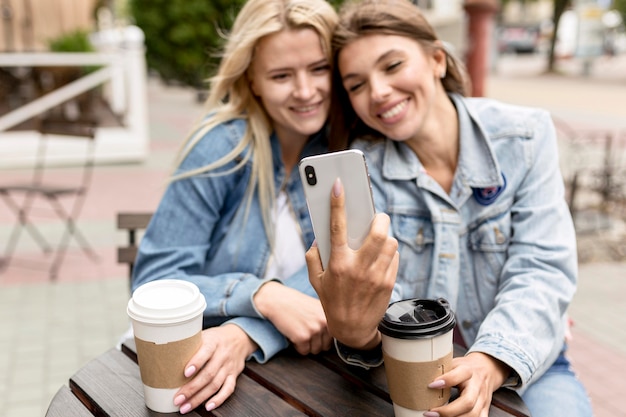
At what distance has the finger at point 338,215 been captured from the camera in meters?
1.45

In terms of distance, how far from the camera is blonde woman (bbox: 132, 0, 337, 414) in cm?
212

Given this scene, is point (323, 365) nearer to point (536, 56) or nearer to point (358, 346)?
point (358, 346)

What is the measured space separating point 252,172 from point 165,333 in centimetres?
89

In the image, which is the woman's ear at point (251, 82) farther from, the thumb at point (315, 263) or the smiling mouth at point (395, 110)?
the thumb at point (315, 263)

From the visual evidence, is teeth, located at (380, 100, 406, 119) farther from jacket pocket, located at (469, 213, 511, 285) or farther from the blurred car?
the blurred car

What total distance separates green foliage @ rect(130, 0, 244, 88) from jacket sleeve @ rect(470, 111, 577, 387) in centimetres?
1379

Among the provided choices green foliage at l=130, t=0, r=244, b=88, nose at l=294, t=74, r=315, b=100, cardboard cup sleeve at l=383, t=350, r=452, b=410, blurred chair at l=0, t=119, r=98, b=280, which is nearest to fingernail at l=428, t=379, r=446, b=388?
cardboard cup sleeve at l=383, t=350, r=452, b=410

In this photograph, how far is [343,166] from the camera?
1446 millimetres

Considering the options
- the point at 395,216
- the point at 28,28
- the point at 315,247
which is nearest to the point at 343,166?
the point at 315,247

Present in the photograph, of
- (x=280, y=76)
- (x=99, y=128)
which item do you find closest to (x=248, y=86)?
(x=280, y=76)

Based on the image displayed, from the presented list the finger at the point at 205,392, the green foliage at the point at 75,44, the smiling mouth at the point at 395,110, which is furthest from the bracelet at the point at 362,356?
the green foliage at the point at 75,44

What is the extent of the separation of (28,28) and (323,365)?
44.0 feet

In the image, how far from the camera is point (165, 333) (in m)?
1.46

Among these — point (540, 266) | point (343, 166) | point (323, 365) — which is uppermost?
point (343, 166)
